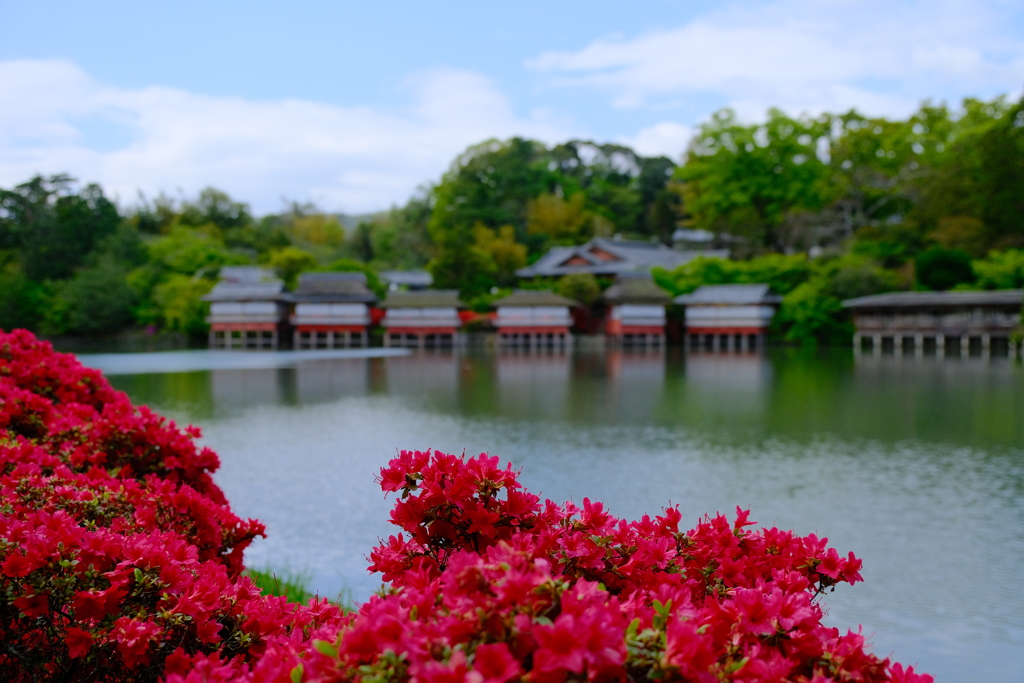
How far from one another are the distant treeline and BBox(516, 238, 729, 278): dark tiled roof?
53.2 inches

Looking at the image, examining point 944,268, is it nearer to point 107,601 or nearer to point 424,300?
point 424,300

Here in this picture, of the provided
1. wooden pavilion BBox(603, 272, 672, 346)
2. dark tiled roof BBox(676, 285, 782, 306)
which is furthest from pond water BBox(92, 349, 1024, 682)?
wooden pavilion BBox(603, 272, 672, 346)

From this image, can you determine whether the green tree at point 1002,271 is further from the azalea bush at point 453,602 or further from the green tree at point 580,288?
the azalea bush at point 453,602

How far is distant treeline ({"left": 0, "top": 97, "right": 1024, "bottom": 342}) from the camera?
42.2 m

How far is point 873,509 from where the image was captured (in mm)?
9266

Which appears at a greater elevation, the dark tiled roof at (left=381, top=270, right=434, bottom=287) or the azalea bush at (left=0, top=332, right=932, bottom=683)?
the dark tiled roof at (left=381, top=270, right=434, bottom=287)

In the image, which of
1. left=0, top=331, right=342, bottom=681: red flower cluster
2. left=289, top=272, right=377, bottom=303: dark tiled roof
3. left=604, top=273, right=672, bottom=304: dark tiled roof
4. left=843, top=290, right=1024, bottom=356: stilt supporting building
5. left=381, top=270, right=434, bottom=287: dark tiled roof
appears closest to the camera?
left=0, top=331, right=342, bottom=681: red flower cluster

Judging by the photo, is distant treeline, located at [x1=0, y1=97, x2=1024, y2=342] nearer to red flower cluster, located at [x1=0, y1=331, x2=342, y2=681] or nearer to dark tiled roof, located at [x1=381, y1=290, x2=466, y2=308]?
dark tiled roof, located at [x1=381, y1=290, x2=466, y2=308]

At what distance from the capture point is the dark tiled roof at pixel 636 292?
47.5m

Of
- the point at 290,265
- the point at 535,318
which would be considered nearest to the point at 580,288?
the point at 535,318

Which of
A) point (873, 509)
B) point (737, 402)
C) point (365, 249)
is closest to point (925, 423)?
point (737, 402)

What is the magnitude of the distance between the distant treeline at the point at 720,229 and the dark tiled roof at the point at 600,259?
1350mm

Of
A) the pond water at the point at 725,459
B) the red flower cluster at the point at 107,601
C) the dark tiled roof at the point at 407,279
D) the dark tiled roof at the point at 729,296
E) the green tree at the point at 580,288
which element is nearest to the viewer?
the red flower cluster at the point at 107,601

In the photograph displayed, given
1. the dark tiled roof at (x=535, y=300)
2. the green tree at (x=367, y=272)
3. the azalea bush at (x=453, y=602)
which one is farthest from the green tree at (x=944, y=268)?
the azalea bush at (x=453, y=602)
